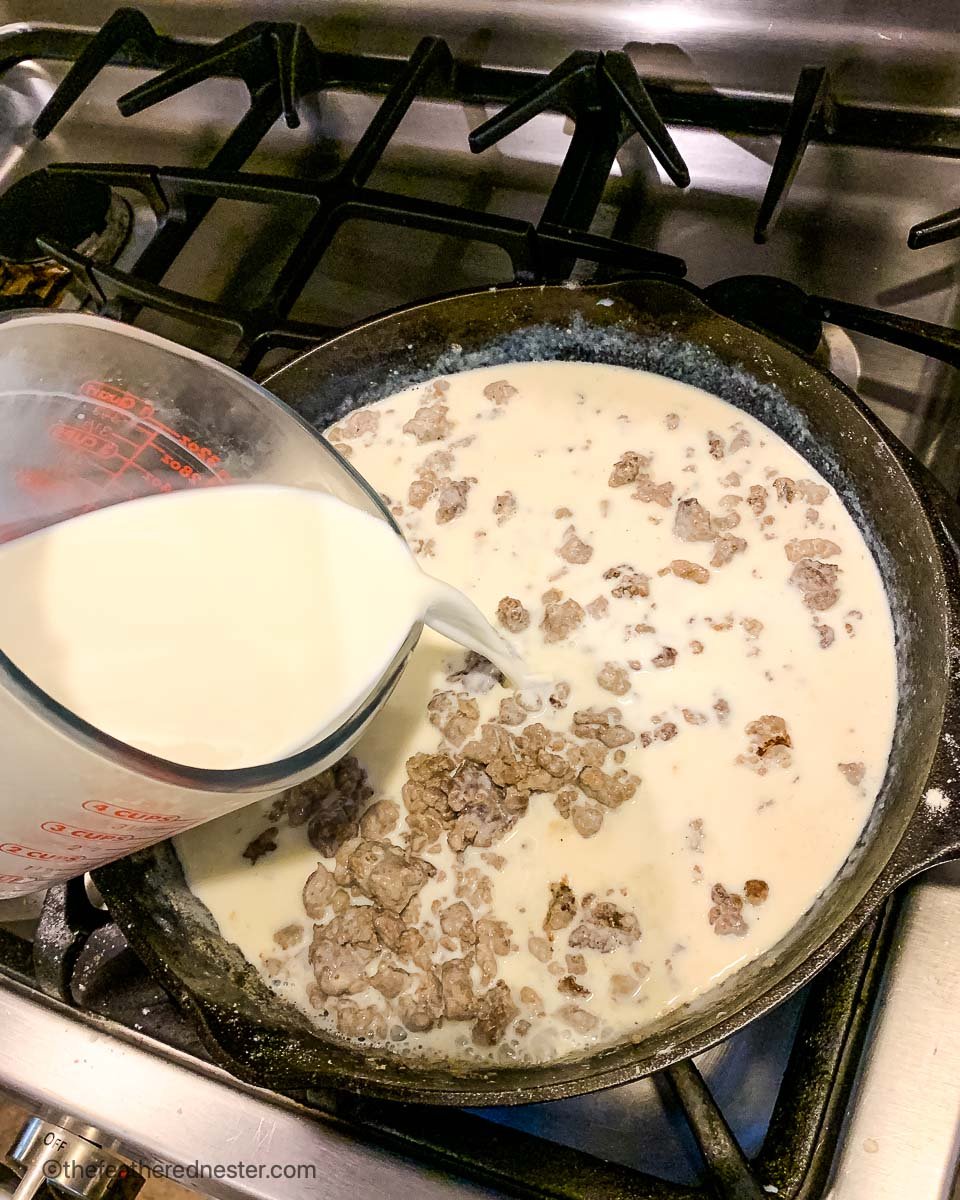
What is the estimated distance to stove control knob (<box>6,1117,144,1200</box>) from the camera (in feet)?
2.68

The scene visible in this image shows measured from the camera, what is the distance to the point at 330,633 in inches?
31.1

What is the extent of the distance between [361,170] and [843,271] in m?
0.62

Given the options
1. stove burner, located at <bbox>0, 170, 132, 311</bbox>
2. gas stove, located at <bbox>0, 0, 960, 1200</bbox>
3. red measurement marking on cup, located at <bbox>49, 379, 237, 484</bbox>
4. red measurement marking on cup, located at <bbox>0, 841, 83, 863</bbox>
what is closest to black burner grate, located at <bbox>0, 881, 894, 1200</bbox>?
gas stove, located at <bbox>0, 0, 960, 1200</bbox>

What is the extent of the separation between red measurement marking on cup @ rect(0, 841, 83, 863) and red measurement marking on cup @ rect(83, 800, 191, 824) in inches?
2.5

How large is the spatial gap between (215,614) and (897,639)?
2.14 ft

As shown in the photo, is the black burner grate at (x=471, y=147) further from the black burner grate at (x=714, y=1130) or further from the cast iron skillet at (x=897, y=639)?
the black burner grate at (x=714, y=1130)

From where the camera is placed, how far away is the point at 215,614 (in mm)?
760

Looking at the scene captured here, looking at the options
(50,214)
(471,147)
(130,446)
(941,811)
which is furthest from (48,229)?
(941,811)

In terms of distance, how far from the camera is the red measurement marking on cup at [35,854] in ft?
2.16

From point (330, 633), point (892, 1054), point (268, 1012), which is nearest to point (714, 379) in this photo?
point (330, 633)

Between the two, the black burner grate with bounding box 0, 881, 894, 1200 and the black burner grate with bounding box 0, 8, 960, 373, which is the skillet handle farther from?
the black burner grate with bounding box 0, 8, 960, 373

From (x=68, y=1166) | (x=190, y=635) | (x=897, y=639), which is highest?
(x=897, y=639)

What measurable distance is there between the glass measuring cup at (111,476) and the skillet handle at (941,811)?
0.43 m

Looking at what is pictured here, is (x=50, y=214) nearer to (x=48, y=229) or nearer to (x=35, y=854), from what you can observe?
(x=48, y=229)
